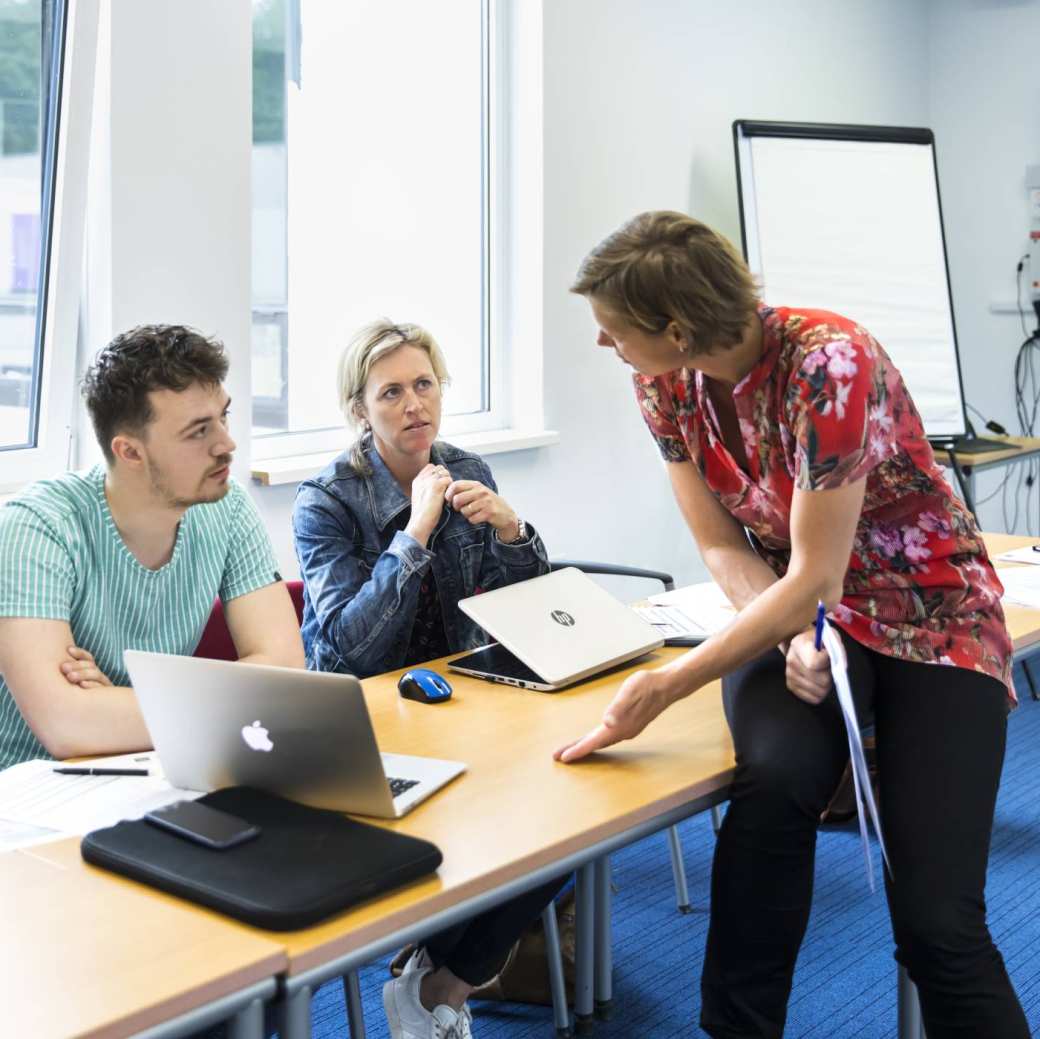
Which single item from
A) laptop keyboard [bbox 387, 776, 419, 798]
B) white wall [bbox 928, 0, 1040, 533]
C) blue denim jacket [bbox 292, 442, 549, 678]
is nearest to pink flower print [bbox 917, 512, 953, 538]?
laptop keyboard [bbox 387, 776, 419, 798]

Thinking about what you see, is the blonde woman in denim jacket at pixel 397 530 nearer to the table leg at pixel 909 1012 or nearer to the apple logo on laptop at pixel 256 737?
the apple logo on laptop at pixel 256 737

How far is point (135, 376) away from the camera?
1.89 m

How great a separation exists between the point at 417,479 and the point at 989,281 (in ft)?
12.8

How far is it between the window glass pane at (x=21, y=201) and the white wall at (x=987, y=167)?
3.97 m

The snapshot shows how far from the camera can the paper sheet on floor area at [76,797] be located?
142 centimetres

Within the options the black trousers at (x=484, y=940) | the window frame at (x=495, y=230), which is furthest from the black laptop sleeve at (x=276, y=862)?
the window frame at (x=495, y=230)

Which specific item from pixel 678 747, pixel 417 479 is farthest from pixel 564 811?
pixel 417 479

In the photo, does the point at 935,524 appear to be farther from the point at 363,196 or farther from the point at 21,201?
the point at 363,196

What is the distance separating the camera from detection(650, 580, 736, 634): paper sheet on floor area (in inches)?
89.2

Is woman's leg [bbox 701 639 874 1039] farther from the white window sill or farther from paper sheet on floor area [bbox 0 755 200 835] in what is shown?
the white window sill

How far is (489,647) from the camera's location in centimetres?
211

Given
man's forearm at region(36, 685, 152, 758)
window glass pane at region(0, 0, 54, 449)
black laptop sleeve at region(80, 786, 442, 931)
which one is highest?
window glass pane at region(0, 0, 54, 449)

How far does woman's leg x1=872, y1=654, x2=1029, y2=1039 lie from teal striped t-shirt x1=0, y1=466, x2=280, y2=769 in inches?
40.5

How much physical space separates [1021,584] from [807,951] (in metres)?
0.81
